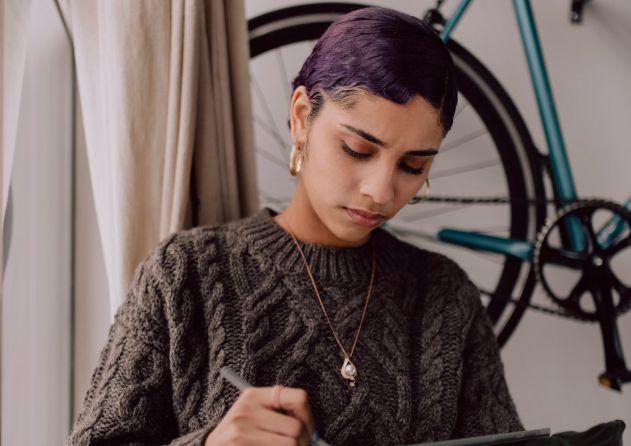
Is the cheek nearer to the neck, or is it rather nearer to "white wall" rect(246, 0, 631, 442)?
the neck

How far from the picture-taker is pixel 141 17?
0.95 m

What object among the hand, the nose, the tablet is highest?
the nose

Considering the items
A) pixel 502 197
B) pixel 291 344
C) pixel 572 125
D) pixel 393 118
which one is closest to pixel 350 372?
pixel 291 344

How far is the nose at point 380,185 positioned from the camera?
0.77m

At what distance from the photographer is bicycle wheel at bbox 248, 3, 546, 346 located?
1.24 meters

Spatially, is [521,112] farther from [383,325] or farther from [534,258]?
[383,325]

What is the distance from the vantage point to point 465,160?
138 cm

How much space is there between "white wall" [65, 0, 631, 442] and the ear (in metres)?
0.56

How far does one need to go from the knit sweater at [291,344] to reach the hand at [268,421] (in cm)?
7

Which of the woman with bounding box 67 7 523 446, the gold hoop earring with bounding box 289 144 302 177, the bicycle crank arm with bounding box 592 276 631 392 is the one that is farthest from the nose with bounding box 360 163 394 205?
the bicycle crank arm with bounding box 592 276 631 392

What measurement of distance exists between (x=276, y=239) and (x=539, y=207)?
2.31ft

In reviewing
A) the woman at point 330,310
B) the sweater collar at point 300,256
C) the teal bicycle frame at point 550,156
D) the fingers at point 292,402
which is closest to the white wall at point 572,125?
the teal bicycle frame at point 550,156

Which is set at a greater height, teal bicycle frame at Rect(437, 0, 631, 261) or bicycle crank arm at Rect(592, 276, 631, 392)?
teal bicycle frame at Rect(437, 0, 631, 261)

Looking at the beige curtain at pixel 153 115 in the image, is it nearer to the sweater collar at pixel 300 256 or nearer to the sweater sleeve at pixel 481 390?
the sweater collar at pixel 300 256
